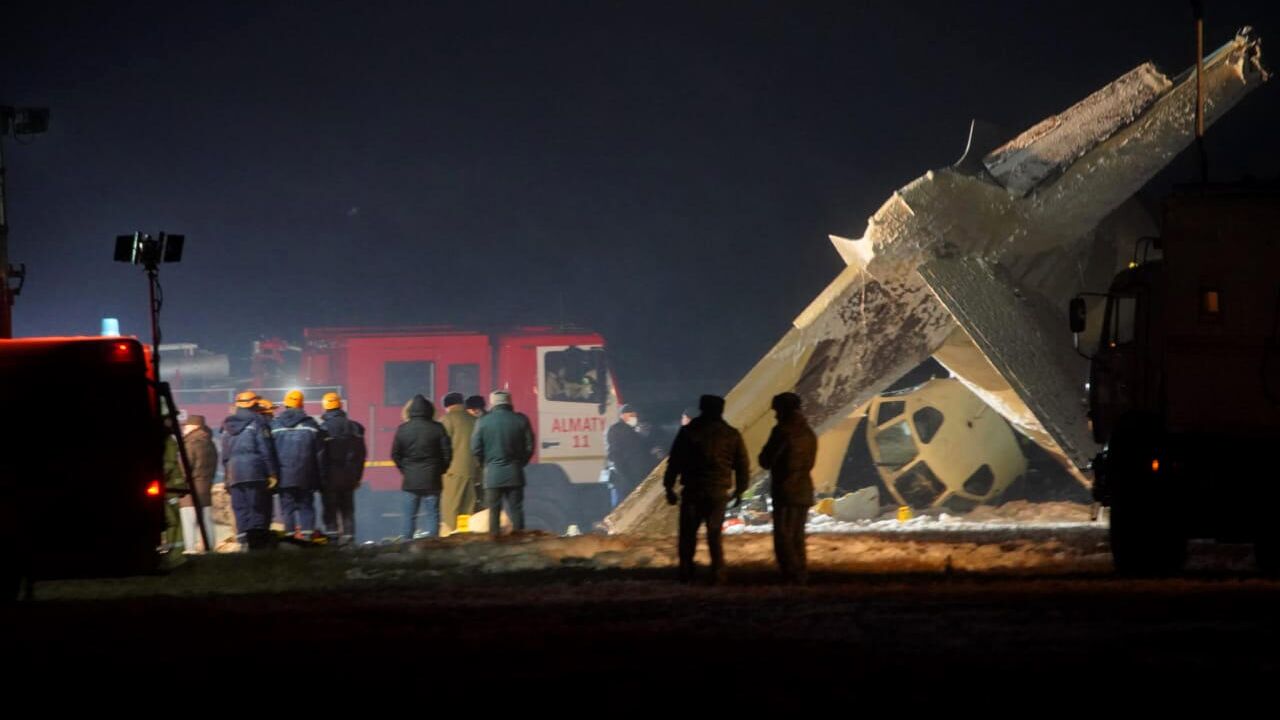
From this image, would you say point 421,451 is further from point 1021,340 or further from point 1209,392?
point 1209,392

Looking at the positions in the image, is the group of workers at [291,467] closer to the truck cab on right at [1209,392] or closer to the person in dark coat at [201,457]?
the person in dark coat at [201,457]

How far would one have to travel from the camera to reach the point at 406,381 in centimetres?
2602

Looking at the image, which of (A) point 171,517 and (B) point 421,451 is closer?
(A) point 171,517

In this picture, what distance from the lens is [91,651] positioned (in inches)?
297

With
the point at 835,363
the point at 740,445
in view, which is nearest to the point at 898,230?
the point at 835,363

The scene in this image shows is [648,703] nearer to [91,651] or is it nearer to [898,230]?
[91,651]

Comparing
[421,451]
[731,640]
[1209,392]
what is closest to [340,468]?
[421,451]

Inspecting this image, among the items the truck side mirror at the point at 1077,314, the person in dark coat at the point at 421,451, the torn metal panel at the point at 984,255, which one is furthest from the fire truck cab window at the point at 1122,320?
the person in dark coat at the point at 421,451

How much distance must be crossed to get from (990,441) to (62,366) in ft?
46.2

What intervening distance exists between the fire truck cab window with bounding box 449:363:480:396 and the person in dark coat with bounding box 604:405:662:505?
2972 millimetres

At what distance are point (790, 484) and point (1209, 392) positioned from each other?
322 centimetres

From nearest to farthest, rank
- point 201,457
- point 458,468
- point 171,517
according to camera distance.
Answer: point 171,517, point 201,457, point 458,468

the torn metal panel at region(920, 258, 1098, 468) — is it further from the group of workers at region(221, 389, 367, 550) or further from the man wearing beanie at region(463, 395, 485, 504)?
the group of workers at region(221, 389, 367, 550)

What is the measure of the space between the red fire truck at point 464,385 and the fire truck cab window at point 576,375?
0.05 ft
